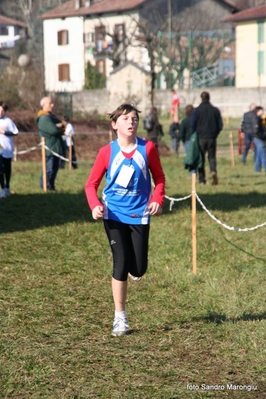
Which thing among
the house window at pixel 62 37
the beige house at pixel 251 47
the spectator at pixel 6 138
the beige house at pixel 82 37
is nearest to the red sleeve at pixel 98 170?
the spectator at pixel 6 138

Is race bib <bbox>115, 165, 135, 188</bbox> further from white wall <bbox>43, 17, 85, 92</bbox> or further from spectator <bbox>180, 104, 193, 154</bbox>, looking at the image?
white wall <bbox>43, 17, 85, 92</bbox>

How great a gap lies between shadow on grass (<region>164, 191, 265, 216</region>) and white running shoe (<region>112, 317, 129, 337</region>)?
770 centimetres

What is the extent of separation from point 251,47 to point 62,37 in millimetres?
22958

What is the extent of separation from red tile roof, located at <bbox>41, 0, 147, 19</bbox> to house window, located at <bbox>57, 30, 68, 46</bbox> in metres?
1.65

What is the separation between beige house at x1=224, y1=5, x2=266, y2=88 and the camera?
216 feet

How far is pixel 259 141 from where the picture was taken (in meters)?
24.0

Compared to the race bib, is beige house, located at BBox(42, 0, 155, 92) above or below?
above

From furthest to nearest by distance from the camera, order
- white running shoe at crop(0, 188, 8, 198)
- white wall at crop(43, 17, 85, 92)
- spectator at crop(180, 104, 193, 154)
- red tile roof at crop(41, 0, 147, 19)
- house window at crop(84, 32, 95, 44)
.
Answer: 1. white wall at crop(43, 17, 85, 92)
2. house window at crop(84, 32, 95, 44)
3. red tile roof at crop(41, 0, 147, 19)
4. spectator at crop(180, 104, 193, 154)
5. white running shoe at crop(0, 188, 8, 198)

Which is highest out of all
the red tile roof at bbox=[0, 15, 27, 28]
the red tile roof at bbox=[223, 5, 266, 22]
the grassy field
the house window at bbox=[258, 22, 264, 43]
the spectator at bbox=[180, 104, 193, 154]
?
the red tile roof at bbox=[0, 15, 27, 28]

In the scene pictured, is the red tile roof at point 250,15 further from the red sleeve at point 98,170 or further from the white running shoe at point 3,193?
the red sleeve at point 98,170

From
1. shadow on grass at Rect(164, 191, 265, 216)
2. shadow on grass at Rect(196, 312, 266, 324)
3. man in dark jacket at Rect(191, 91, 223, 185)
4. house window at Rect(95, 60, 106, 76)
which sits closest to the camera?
shadow on grass at Rect(196, 312, 266, 324)

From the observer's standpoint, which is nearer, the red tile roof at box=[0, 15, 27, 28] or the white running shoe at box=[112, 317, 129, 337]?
the white running shoe at box=[112, 317, 129, 337]

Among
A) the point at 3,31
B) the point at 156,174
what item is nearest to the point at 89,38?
the point at 3,31

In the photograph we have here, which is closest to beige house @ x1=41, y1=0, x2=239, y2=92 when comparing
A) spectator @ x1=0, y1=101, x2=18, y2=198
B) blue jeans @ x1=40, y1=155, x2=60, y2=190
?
blue jeans @ x1=40, y1=155, x2=60, y2=190
